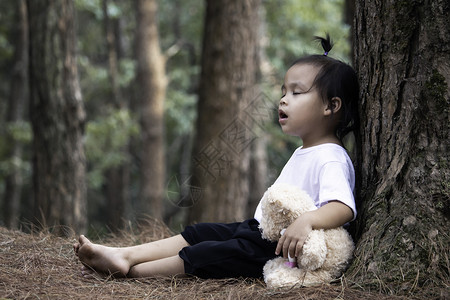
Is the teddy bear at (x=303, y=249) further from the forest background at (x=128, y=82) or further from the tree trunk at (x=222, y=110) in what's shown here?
the forest background at (x=128, y=82)

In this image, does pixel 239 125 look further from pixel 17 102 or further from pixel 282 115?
pixel 17 102

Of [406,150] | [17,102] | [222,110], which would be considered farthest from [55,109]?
[17,102]

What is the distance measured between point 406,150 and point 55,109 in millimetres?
4307

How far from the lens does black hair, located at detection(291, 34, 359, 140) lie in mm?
2711

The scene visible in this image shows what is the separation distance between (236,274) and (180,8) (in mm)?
19354

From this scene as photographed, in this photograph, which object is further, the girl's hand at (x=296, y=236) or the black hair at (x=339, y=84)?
the black hair at (x=339, y=84)

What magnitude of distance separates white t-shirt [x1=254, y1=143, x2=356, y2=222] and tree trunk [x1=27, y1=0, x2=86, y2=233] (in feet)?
11.6

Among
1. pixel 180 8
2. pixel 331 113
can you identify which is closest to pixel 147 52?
pixel 180 8

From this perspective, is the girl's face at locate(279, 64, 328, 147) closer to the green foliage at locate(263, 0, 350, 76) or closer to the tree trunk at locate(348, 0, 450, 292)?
the tree trunk at locate(348, 0, 450, 292)

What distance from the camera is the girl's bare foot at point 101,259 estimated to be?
270 centimetres

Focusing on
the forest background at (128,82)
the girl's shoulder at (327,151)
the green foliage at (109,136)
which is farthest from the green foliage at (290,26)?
the girl's shoulder at (327,151)

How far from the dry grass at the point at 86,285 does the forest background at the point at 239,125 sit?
299 mm

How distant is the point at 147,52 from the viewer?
12.7 m

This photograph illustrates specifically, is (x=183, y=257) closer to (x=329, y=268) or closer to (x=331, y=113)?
(x=329, y=268)
